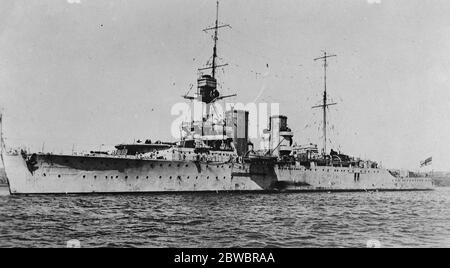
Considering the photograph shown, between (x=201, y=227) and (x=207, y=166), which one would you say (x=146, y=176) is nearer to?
(x=207, y=166)

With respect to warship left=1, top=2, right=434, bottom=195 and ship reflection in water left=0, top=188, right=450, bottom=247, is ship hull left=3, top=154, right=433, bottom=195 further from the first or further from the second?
ship reflection in water left=0, top=188, right=450, bottom=247

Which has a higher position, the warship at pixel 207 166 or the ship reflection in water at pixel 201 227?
the warship at pixel 207 166

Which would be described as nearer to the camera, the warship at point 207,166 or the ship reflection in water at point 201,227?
the ship reflection in water at point 201,227

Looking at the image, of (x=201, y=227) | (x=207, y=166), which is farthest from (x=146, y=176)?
(x=201, y=227)

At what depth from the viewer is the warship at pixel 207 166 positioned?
74.5 feet

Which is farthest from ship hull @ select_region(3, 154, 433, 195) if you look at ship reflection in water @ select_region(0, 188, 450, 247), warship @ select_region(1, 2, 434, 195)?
ship reflection in water @ select_region(0, 188, 450, 247)

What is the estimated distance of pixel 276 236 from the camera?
11258 mm

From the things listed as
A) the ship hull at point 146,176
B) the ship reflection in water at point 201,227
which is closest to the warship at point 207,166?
the ship hull at point 146,176

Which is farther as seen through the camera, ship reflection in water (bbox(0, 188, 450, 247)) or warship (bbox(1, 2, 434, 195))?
warship (bbox(1, 2, 434, 195))

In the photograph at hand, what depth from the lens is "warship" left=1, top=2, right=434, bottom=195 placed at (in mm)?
22703

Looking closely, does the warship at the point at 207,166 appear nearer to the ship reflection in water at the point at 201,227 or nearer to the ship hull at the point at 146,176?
the ship hull at the point at 146,176

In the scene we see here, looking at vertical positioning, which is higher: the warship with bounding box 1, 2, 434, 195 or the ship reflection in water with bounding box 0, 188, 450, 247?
the warship with bounding box 1, 2, 434, 195

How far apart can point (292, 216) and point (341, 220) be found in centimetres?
193
